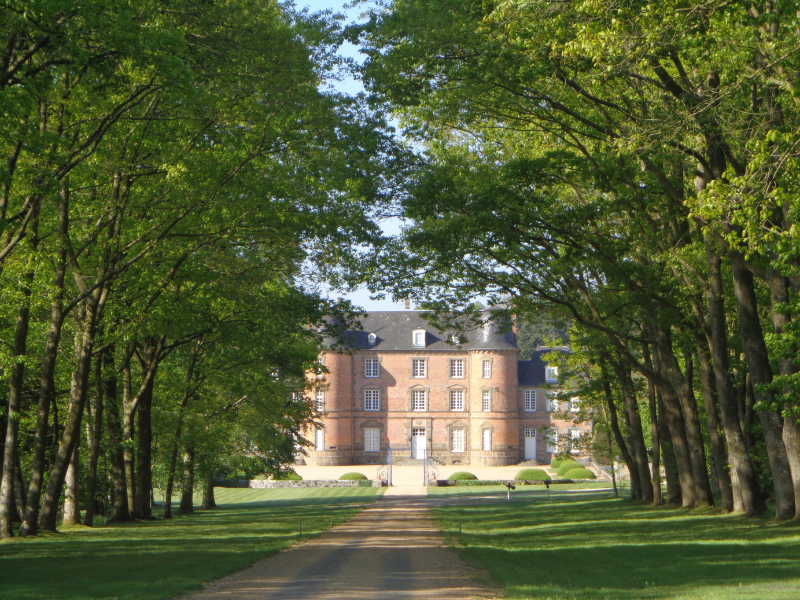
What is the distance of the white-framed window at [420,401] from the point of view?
73.2m

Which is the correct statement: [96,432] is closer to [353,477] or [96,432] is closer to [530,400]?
[353,477]

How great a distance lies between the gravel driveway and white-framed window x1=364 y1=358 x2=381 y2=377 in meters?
52.2

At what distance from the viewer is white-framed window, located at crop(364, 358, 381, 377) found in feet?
242

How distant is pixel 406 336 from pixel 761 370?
57.7 meters

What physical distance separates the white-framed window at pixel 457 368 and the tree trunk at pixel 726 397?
53052 mm

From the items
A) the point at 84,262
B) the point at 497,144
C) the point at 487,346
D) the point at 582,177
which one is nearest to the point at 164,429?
the point at 84,262

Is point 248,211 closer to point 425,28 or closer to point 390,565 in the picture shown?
point 425,28

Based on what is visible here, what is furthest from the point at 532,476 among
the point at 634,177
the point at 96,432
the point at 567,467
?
the point at 634,177

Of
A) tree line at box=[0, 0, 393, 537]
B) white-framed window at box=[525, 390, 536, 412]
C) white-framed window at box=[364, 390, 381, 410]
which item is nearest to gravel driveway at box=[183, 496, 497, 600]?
tree line at box=[0, 0, 393, 537]

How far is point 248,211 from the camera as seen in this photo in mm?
18141

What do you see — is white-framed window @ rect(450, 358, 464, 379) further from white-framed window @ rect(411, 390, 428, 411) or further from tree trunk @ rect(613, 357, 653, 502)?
tree trunk @ rect(613, 357, 653, 502)

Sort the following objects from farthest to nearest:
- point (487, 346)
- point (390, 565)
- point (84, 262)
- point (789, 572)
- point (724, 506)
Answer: point (487, 346) < point (724, 506) < point (84, 262) < point (390, 565) < point (789, 572)

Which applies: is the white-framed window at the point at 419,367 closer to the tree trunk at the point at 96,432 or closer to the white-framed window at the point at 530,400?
the white-framed window at the point at 530,400

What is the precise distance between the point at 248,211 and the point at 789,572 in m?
12.3
